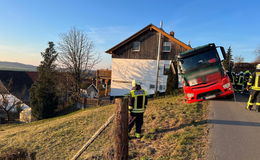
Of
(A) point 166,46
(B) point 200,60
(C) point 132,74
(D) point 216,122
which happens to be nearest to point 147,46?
(A) point 166,46

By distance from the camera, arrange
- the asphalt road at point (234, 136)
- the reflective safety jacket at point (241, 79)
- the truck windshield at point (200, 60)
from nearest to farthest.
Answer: the asphalt road at point (234, 136) → the truck windshield at point (200, 60) → the reflective safety jacket at point (241, 79)

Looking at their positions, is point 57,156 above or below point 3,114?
above

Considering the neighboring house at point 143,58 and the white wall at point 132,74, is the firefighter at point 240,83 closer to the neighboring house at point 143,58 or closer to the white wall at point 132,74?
the neighboring house at point 143,58

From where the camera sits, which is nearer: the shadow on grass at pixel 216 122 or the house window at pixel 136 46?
the shadow on grass at pixel 216 122

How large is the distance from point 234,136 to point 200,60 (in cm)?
398

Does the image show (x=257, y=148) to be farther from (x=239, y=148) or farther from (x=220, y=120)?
(x=220, y=120)

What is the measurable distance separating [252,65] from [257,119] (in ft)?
74.7

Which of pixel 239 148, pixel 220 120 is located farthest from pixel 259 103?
pixel 239 148

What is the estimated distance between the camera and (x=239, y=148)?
3.71 metres

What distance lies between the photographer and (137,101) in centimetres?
482

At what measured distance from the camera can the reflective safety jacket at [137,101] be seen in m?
4.76

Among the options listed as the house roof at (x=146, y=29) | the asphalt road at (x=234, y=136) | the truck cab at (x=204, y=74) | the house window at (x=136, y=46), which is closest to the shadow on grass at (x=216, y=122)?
the asphalt road at (x=234, y=136)

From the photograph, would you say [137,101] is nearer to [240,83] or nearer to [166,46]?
[240,83]

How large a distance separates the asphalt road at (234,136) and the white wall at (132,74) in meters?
12.2
